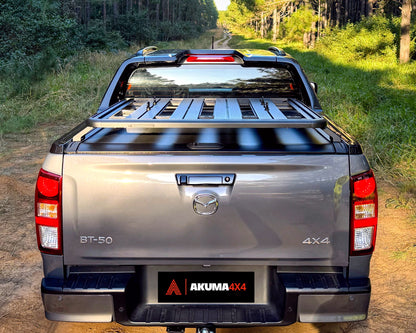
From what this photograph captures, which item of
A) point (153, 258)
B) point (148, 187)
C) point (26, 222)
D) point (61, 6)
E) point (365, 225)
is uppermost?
point (61, 6)

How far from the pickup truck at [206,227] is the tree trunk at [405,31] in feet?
70.1

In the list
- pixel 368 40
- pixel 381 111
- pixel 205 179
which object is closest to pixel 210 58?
pixel 205 179

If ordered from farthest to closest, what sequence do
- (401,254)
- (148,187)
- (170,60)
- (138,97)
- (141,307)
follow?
(401,254) → (138,97) → (170,60) → (141,307) → (148,187)

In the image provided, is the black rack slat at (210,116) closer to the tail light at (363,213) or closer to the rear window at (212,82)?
the rear window at (212,82)

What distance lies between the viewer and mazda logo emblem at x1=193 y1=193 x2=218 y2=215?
7.96ft

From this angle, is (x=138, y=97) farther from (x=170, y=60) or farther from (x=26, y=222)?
(x=26, y=222)

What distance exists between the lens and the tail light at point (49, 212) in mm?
2492

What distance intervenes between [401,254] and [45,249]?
3543mm

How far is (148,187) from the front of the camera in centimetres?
244

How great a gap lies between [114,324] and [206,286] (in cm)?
117

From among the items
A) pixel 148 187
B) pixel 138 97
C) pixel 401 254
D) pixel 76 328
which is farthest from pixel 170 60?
pixel 401 254

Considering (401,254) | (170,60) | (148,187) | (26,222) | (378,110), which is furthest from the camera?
(378,110)

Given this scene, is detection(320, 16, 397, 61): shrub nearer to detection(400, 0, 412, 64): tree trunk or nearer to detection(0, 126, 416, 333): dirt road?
detection(400, 0, 412, 64): tree trunk

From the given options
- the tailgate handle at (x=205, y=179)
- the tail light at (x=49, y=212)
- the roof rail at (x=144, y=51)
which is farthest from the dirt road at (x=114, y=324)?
A: the roof rail at (x=144, y=51)
